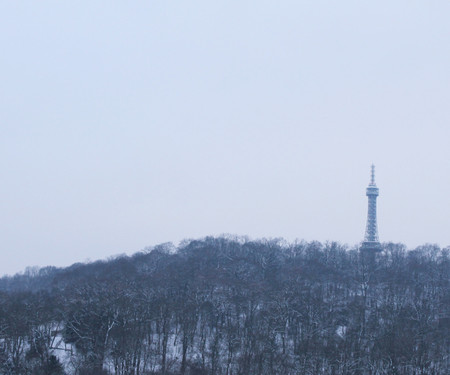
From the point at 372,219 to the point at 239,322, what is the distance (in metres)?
48.4

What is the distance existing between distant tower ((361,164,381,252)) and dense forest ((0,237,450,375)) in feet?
81.8

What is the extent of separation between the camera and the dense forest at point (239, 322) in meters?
31.4

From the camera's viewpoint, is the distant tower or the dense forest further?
the distant tower

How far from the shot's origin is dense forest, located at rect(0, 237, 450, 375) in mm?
31406

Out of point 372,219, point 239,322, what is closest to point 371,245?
point 372,219

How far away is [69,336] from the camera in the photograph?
116 ft

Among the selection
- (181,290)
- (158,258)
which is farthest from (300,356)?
(158,258)

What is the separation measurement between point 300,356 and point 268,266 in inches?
772

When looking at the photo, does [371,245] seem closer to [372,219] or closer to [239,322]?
[372,219]

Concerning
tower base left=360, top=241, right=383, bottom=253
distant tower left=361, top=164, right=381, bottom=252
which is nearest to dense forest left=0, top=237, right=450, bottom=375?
tower base left=360, top=241, right=383, bottom=253

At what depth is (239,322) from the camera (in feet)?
124

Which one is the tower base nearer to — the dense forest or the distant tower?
the distant tower

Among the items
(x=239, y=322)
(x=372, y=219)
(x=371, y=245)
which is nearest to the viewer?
(x=239, y=322)

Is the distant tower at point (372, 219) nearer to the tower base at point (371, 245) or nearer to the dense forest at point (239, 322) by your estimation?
the tower base at point (371, 245)
